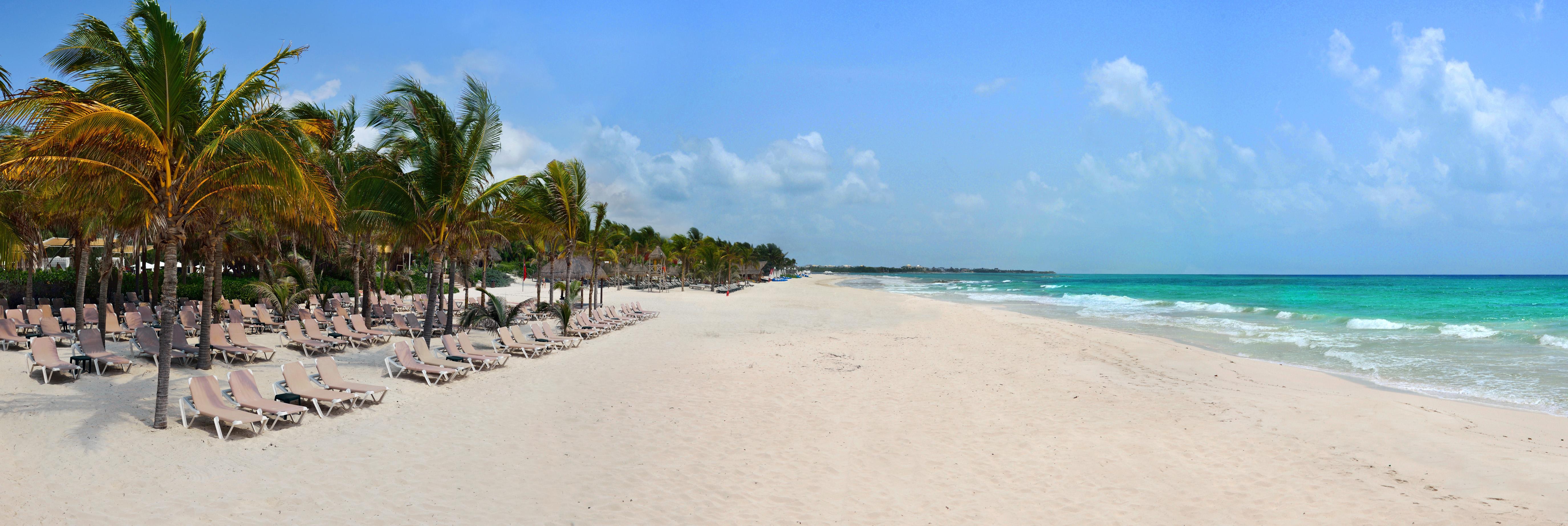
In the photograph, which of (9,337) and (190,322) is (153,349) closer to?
(9,337)

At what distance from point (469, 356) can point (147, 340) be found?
13.5ft

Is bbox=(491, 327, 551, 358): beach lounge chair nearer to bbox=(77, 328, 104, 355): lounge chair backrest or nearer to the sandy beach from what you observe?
the sandy beach

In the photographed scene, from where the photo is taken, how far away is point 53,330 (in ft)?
36.2

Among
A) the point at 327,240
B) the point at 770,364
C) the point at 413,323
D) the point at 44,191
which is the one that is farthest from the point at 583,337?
the point at 44,191

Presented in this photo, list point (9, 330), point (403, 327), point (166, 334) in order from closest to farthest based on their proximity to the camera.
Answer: point (166, 334)
point (9, 330)
point (403, 327)

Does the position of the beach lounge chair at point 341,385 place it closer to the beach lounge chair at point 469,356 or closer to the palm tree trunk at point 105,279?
the beach lounge chair at point 469,356

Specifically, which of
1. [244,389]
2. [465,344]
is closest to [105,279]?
[465,344]

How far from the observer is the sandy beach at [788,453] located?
4926 mm

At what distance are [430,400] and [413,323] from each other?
7.43 metres

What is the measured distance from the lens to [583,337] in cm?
1475

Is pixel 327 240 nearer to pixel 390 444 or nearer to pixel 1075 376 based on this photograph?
pixel 390 444

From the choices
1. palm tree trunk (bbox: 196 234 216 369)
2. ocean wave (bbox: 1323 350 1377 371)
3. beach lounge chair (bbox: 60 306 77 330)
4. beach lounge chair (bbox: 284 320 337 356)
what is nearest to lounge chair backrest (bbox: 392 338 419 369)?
palm tree trunk (bbox: 196 234 216 369)

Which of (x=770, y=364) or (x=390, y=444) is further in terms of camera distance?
(x=770, y=364)

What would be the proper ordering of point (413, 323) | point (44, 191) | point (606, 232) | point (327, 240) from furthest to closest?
point (606, 232)
point (327, 240)
point (413, 323)
point (44, 191)
